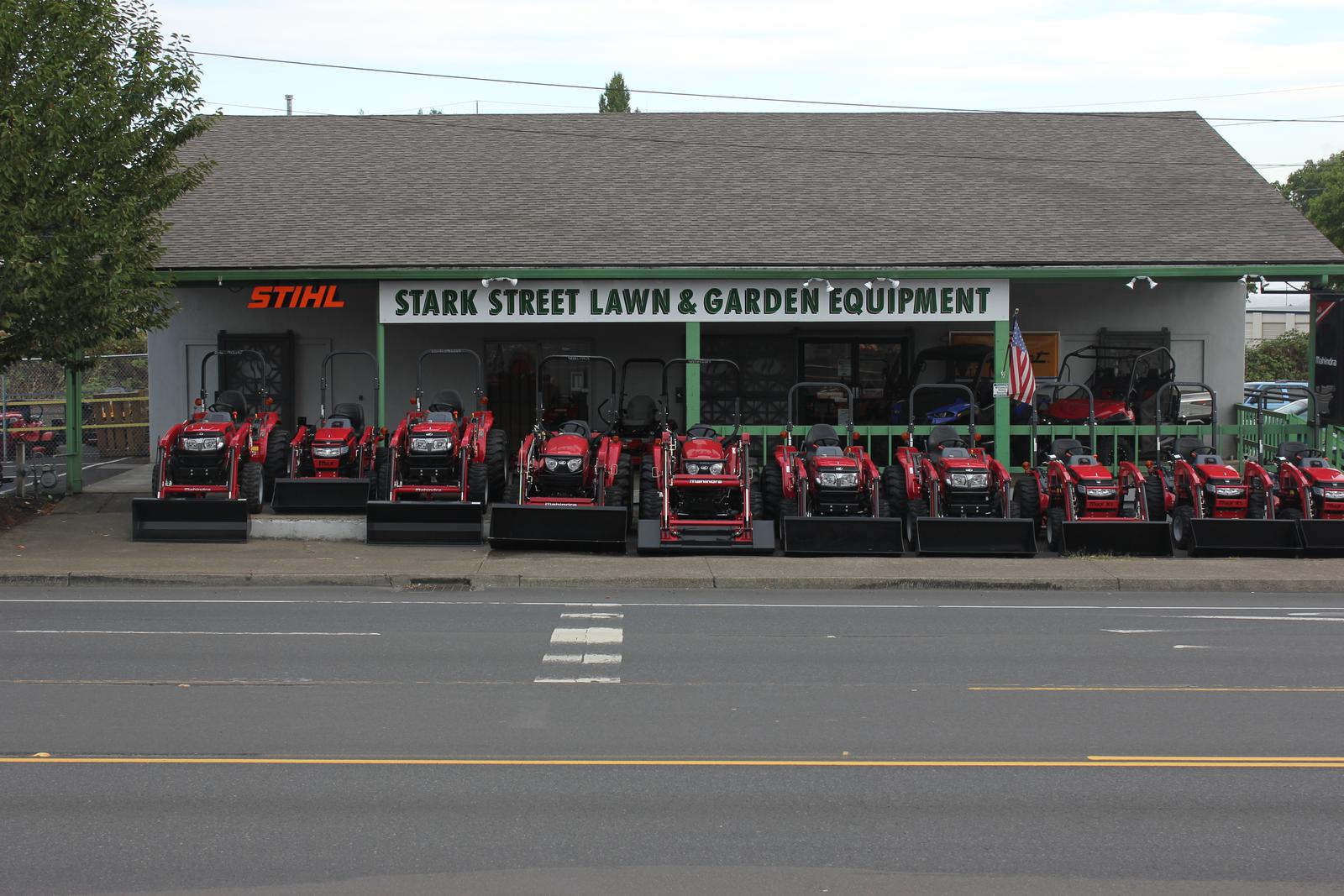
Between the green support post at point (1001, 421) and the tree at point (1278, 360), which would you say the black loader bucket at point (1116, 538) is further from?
the tree at point (1278, 360)

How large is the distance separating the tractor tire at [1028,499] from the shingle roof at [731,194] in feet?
12.2

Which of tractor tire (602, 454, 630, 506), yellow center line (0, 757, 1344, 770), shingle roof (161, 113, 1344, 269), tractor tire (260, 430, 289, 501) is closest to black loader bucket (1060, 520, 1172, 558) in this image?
shingle roof (161, 113, 1344, 269)

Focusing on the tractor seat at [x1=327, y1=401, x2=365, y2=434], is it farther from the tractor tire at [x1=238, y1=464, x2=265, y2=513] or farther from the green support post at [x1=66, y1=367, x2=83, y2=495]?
the green support post at [x1=66, y1=367, x2=83, y2=495]

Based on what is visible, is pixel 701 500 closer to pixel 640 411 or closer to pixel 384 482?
pixel 384 482

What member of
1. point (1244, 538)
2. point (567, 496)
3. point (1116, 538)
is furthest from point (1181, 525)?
point (567, 496)

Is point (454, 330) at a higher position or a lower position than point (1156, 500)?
higher

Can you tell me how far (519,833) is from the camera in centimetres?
648

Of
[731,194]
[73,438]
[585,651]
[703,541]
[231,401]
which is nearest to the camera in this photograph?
[585,651]

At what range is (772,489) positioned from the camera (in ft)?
60.4

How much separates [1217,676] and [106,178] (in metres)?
14.1

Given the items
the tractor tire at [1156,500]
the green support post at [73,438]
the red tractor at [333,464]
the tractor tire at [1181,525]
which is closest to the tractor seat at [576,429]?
the red tractor at [333,464]

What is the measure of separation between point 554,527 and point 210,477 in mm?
4800

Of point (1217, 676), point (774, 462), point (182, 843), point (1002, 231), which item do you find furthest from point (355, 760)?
point (1002, 231)

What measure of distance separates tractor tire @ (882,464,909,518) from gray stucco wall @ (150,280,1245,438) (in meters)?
7.23
